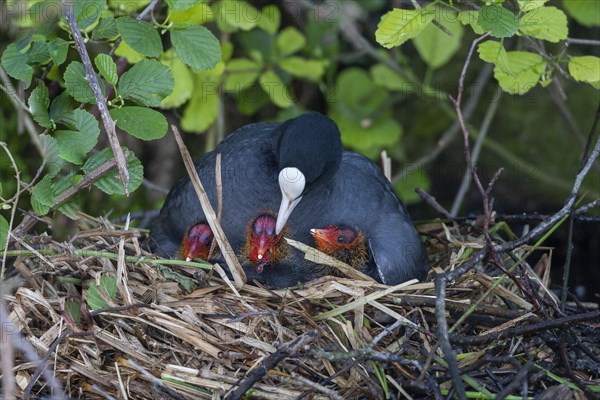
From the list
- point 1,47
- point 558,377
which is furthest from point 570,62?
point 1,47

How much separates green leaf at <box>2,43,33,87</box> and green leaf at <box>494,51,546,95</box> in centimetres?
195

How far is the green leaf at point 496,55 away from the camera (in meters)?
3.57

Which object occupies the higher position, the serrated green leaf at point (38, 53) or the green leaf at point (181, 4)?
the green leaf at point (181, 4)

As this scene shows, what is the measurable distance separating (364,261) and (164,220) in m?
0.96

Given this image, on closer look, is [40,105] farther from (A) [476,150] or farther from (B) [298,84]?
(B) [298,84]

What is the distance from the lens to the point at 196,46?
3604mm

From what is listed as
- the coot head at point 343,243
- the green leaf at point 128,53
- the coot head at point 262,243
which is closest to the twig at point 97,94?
the coot head at point 262,243

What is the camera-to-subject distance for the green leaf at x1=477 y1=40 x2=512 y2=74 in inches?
141

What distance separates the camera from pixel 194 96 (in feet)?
16.8

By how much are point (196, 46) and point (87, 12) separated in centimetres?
45

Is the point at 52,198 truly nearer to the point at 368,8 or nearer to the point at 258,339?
the point at 258,339

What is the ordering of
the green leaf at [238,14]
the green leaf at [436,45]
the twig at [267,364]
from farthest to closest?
the green leaf at [436,45] < the green leaf at [238,14] < the twig at [267,364]

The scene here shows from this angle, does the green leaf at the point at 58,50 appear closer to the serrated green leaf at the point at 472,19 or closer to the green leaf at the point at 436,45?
the serrated green leaf at the point at 472,19

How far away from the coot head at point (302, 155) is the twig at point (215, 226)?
9.0 inches
